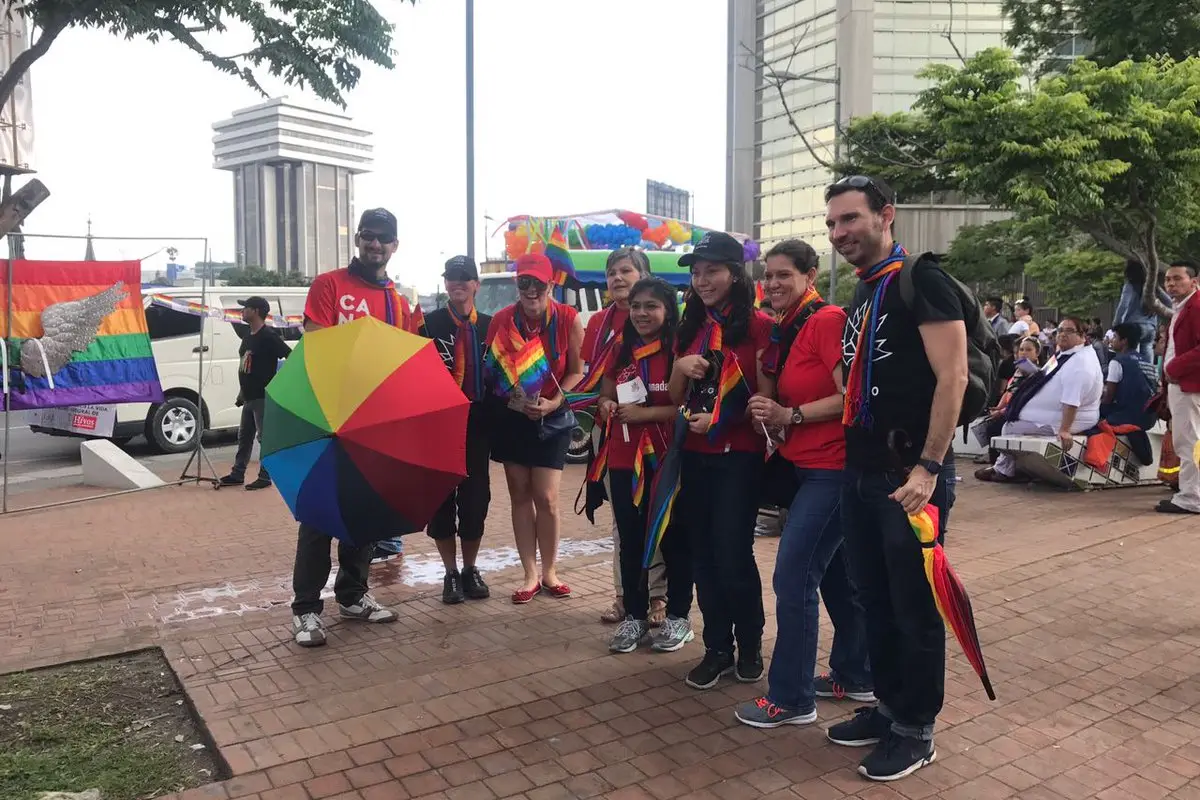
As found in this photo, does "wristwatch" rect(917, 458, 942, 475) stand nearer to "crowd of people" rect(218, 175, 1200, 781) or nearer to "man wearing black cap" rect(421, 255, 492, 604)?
"crowd of people" rect(218, 175, 1200, 781)

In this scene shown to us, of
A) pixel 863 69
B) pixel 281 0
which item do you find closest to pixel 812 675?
pixel 281 0

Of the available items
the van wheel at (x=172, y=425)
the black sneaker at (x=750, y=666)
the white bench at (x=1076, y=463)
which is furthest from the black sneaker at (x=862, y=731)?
the van wheel at (x=172, y=425)

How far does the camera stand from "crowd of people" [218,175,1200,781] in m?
3.11

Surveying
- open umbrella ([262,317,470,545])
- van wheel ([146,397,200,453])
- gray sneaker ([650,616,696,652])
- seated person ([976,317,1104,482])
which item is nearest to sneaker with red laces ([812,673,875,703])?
gray sneaker ([650,616,696,652])

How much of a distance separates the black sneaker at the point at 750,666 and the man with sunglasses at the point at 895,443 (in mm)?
724

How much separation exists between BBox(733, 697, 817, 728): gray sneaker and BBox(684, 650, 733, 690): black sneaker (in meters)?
0.33

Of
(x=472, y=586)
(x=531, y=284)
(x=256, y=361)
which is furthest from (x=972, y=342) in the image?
(x=256, y=361)

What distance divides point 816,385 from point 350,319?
2419 millimetres

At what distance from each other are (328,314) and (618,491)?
5.60ft

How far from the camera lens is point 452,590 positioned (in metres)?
5.30

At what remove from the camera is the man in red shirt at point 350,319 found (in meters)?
4.57

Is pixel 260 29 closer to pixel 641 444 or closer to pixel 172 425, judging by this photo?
pixel 641 444

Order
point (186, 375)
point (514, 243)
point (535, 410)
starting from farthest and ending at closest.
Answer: point (514, 243) → point (186, 375) → point (535, 410)

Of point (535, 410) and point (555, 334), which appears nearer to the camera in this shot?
point (535, 410)
